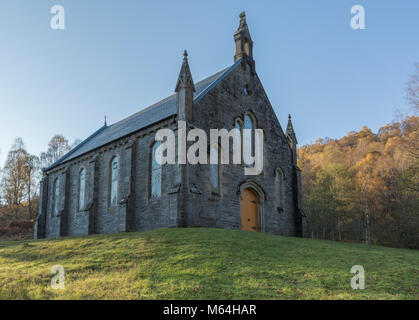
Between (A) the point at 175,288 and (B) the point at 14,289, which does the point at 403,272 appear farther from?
(B) the point at 14,289

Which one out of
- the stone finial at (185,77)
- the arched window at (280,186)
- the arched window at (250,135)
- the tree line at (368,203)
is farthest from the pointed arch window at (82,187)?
the tree line at (368,203)

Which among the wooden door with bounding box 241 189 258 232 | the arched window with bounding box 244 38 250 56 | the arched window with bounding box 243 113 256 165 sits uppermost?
the arched window with bounding box 244 38 250 56

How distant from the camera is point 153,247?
1486 cm

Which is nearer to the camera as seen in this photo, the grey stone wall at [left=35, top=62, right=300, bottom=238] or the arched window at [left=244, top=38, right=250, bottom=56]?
the grey stone wall at [left=35, top=62, right=300, bottom=238]

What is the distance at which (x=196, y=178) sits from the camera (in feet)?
70.4

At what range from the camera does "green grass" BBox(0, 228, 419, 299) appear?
976 centimetres

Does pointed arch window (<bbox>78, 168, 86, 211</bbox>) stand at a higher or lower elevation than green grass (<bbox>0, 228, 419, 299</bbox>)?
higher

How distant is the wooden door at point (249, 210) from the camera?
24277 mm

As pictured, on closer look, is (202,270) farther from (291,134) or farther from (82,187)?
(82,187)

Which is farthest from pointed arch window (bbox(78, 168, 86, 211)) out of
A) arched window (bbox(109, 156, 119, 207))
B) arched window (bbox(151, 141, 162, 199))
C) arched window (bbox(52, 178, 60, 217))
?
arched window (bbox(151, 141, 162, 199))

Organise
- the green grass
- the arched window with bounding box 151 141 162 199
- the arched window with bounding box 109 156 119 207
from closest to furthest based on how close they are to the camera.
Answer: the green grass, the arched window with bounding box 151 141 162 199, the arched window with bounding box 109 156 119 207

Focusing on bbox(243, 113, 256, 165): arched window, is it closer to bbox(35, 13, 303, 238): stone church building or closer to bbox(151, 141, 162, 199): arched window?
bbox(35, 13, 303, 238): stone church building

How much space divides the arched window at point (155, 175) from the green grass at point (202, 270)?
5.87 metres

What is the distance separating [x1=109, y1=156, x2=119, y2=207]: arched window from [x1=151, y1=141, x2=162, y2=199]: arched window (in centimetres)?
468
